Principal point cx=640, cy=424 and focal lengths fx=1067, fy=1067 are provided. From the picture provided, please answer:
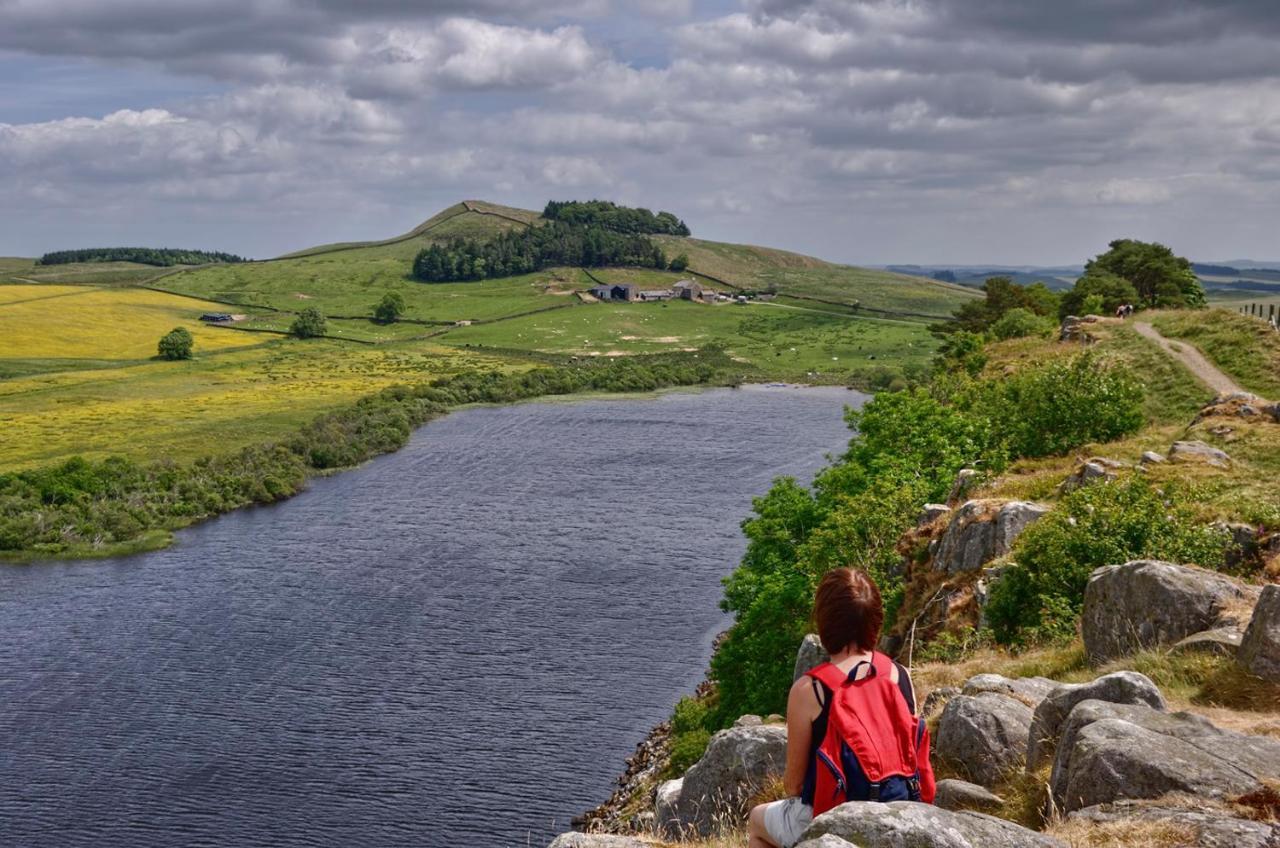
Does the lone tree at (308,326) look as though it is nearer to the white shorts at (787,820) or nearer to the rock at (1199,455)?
the rock at (1199,455)

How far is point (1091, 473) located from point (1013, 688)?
13.5m

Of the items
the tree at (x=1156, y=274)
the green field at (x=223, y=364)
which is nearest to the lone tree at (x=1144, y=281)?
the tree at (x=1156, y=274)

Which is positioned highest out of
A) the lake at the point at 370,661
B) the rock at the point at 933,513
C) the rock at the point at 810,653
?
the rock at the point at 933,513

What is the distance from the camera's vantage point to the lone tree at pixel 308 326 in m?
188

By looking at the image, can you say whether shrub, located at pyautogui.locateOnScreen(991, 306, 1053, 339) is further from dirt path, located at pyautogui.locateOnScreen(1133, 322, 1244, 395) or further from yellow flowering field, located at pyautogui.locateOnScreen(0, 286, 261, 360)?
yellow flowering field, located at pyautogui.locateOnScreen(0, 286, 261, 360)

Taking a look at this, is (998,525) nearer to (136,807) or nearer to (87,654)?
(136,807)

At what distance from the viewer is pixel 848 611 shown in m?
8.73

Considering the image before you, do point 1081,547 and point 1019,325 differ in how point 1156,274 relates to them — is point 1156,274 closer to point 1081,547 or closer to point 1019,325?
point 1019,325

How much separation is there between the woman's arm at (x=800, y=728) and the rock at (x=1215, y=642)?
8771 mm

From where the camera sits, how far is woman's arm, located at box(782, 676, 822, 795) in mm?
8727

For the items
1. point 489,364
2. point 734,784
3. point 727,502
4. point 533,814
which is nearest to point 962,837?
point 734,784

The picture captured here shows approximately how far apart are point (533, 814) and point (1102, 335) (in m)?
44.5

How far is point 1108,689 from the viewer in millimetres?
12344

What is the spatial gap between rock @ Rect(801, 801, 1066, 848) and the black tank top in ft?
1.04
